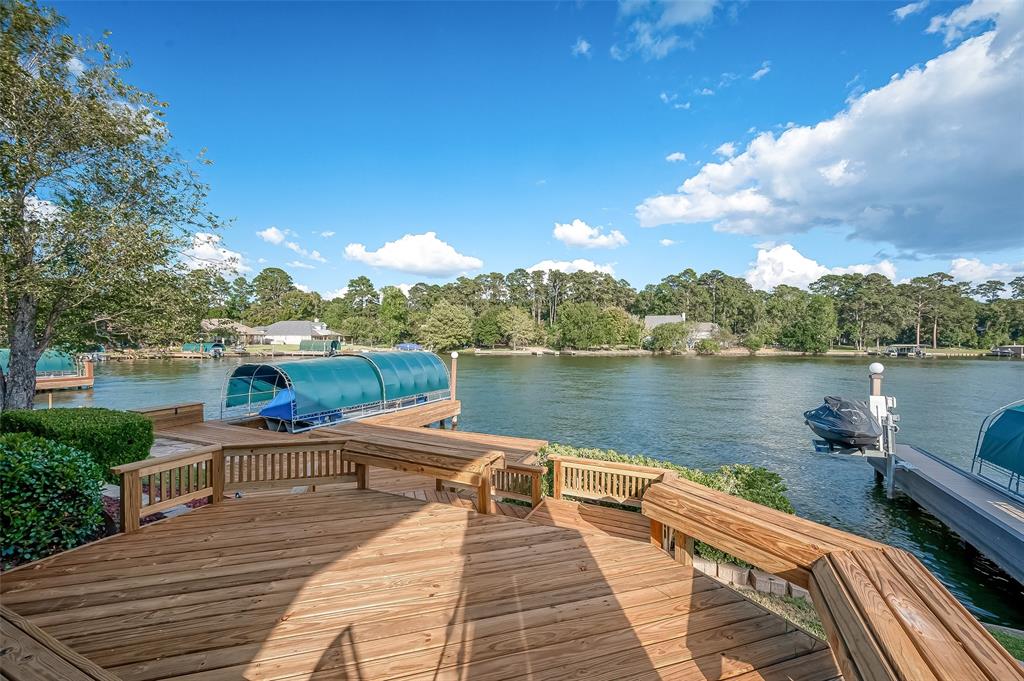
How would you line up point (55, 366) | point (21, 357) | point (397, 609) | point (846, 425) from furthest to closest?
point (55, 366) → point (846, 425) → point (21, 357) → point (397, 609)

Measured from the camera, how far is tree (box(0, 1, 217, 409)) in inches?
331

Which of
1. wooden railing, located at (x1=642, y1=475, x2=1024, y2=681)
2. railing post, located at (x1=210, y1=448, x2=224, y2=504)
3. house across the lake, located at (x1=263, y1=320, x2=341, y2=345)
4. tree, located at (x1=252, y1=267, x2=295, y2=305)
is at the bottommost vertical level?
railing post, located at (x1=210, y1=448, x2=224, y2=504)

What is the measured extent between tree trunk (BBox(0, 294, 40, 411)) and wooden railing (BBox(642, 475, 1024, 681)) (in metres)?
12.6

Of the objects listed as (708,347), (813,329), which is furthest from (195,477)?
(813,329)

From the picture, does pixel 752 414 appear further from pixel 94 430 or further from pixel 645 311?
pixel 645 311

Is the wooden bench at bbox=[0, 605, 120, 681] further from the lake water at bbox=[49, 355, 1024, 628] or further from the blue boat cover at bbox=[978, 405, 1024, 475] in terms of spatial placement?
the blue boat cover at bbox=[978, 405, 1024, 475]

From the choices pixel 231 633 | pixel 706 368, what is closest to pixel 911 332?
pixel 706 368

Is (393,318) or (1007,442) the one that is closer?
(1007,442)

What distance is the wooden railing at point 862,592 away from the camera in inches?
63.4

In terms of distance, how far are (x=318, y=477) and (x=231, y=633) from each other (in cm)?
287

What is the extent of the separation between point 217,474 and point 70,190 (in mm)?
9177

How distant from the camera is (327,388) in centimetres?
1395

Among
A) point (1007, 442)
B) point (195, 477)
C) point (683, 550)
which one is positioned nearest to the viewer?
point (683, 550)

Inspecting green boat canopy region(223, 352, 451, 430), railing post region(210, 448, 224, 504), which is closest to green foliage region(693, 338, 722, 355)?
green boat canopy region(223, 352, 451, 430)
